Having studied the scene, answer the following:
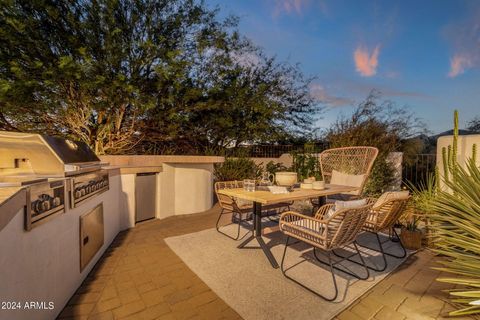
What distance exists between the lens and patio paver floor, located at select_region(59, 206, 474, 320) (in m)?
1.75

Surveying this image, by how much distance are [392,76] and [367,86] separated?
893 mm

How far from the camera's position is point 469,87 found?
607cm

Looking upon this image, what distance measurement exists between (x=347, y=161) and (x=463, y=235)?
2.67m

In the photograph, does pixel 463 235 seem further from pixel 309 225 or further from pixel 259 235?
pixel 259 235

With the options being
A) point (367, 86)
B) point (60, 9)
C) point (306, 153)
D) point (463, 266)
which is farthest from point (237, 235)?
point (367, 86)

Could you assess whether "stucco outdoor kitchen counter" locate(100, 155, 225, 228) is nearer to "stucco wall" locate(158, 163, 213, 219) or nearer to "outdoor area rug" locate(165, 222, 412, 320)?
"stucco wall" locate(158, 163, 213, 219)

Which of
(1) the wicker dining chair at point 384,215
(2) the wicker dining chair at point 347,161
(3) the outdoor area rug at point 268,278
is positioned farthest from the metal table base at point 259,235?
(2) the wicker dining chair at point 347,161

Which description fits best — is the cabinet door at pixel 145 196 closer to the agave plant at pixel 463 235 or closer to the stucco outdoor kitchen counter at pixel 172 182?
the stucco outdoor kitchen counter at pixel 172 182

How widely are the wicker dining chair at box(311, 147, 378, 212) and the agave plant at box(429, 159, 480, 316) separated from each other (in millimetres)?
1551

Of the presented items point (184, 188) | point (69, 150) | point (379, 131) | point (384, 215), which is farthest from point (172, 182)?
point (379, 131)

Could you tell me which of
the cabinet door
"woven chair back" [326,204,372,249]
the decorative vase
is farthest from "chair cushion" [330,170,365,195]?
the cabinet door

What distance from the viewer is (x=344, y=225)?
1946 mm

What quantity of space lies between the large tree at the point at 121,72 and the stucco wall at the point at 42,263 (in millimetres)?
4031

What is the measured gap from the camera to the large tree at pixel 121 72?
15.7 feet
